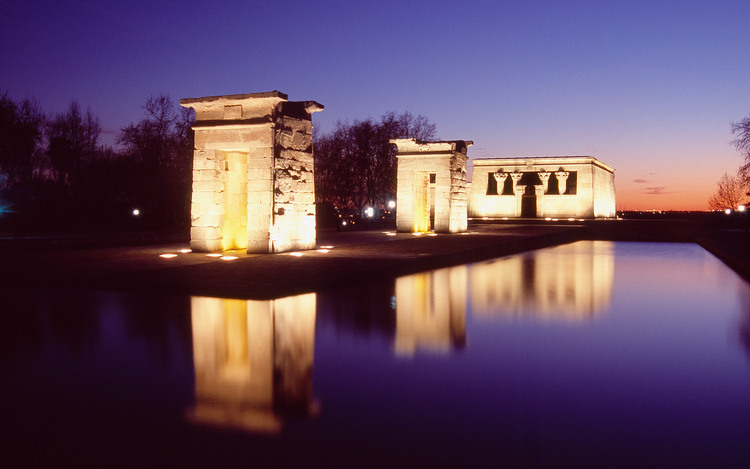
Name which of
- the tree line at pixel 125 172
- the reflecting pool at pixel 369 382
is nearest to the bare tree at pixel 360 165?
the tree line at pixel 125 172

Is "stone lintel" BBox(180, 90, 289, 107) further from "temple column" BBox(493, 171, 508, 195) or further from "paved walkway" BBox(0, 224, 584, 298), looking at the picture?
"temple column" BBox(493, 171, 508, 195)

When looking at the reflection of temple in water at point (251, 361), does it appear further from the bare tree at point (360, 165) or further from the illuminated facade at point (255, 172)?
the bare tree at point (360, 165)

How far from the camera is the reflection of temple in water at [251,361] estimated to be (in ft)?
13.7

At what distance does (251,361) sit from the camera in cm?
562

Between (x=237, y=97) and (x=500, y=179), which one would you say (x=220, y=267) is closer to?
(x=237, y=97)

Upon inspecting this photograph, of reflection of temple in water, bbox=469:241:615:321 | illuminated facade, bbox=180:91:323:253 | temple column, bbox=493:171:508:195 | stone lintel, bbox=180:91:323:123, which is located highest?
temple column, bbox=493:171:508:195

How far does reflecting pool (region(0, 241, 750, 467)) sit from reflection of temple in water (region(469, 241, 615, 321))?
108 mm

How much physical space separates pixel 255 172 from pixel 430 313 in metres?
9.31

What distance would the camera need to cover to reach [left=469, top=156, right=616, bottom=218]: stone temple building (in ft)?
167

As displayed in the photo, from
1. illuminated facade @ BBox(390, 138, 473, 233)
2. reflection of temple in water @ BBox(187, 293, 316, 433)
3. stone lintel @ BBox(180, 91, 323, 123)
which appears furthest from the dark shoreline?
illuminated facade @ BBox(390, 138, 473, 233)

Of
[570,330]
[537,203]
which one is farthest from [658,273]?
[537,203]

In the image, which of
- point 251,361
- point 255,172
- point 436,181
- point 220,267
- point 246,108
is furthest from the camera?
point 436,181

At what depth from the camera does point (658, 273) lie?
14633mm

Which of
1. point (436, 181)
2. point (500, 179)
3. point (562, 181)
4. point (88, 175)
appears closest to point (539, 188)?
point (562, 181)
